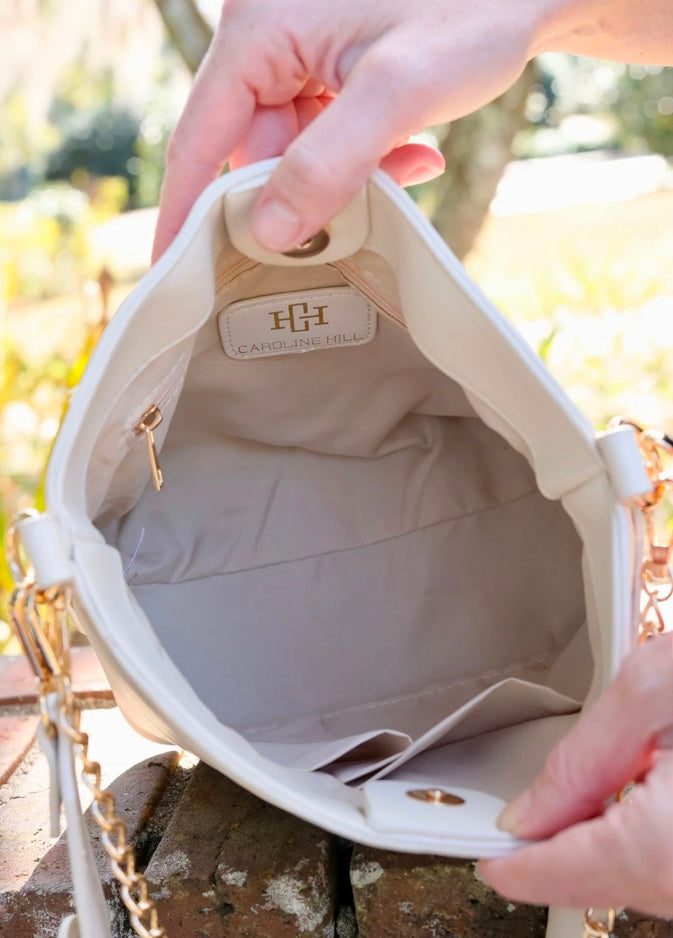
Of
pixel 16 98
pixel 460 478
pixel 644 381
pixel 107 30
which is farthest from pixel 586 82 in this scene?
pixel 460 478

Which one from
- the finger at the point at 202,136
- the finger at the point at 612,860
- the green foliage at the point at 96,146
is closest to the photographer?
the finger at the point at 612,860

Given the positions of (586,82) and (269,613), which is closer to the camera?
(269,613)

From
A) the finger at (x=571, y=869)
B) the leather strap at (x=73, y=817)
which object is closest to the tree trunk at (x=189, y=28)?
the leather strap at (x=73, y=817)

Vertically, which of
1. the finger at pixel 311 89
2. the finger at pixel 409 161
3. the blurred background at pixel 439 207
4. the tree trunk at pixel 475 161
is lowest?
the blurred background at pixel 439 207

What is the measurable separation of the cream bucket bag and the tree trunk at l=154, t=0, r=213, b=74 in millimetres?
1862

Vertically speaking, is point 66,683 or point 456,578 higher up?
point 66,683

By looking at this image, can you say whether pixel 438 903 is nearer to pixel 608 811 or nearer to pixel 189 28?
pixel 608 811

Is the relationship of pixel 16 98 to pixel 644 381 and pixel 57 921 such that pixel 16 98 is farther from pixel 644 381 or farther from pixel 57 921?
pixel 57 921

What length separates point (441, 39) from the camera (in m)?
0.83

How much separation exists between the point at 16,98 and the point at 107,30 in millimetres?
6676

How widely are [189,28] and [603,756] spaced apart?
2420 millimetres

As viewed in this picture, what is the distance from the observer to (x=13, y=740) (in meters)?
1.08

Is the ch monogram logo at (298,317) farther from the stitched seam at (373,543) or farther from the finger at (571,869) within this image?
the finger at (571,869)

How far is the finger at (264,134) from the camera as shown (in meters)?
0.93
